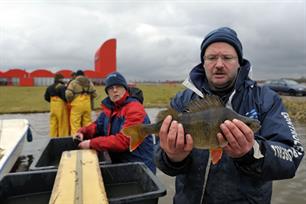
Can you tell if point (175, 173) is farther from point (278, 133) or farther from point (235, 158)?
point (278, 133)

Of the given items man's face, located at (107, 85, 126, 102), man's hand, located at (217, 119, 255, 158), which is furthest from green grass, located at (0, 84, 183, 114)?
man's hand, located at (217, 119, 255, 158)

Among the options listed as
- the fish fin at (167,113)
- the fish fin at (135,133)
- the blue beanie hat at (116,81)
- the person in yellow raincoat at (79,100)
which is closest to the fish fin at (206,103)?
the fish fin at (167,113)

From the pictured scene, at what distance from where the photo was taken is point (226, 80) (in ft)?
8.68

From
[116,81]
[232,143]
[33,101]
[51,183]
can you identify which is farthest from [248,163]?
[33,101]

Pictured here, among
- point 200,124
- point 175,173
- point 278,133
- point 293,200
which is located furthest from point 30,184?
point 293,200

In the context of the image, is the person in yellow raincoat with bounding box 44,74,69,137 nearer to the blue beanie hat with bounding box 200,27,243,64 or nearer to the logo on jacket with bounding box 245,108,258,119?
the blue beanie hat with bounding box 200,27,243,64

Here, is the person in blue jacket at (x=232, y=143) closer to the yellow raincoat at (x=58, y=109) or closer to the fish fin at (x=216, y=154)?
the fish fin at (x=216, y=154)

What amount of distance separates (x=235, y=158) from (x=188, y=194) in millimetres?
587

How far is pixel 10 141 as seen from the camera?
8.38 m

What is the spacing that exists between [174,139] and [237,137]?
1.44ft

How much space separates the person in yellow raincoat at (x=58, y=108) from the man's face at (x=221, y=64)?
8361 mm

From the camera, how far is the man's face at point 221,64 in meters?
2.61

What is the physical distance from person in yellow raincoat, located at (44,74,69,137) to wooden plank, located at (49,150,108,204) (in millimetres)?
5806

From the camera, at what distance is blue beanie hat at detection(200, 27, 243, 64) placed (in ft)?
8.76
